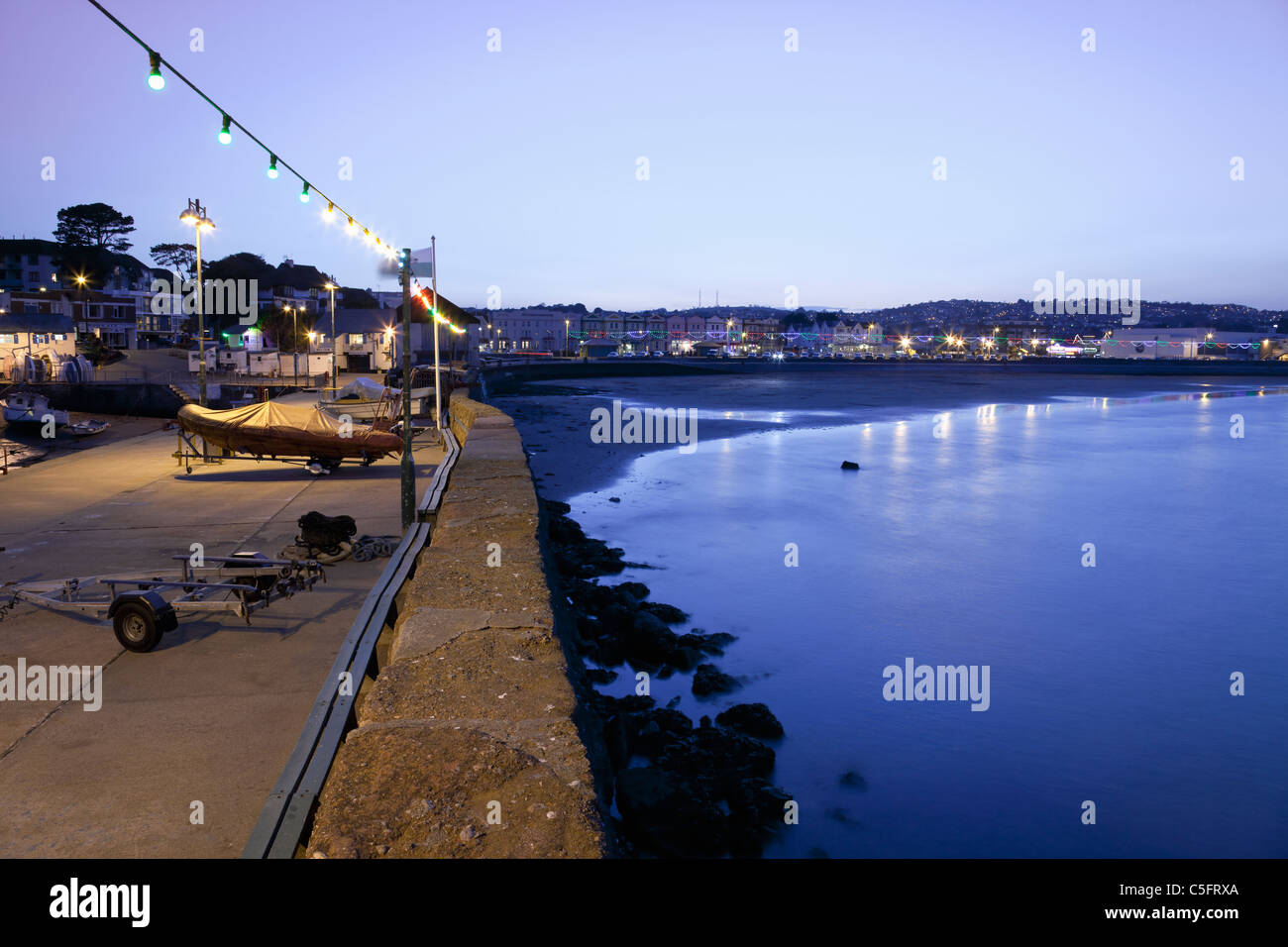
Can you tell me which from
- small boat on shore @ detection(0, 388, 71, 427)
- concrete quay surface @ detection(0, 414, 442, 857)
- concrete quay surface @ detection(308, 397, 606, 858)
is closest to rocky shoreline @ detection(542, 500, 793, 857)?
concrete quay surface @ detection(308, 397, 606, 858)

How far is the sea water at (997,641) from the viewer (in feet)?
30.2

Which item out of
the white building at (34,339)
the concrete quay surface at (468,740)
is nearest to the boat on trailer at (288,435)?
the concrete quay surface at (468,740)

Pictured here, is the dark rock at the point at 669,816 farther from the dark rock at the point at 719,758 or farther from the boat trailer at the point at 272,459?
the boat trailer at the point at 272,459

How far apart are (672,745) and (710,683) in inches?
92.4

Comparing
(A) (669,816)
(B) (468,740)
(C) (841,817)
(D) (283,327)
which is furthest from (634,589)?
(D) (283,327)

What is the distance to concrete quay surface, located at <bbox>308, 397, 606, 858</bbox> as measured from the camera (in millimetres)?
4051

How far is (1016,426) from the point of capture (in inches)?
2191

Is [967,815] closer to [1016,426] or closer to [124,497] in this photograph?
[124,497]

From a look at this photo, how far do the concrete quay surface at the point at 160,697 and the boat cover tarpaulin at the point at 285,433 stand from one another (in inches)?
164

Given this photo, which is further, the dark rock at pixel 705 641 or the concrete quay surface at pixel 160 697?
the dark rock at pixel 705 641

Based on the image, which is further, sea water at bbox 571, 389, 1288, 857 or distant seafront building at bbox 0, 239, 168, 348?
distant seafront building at bbox 0, 239, 168, 348

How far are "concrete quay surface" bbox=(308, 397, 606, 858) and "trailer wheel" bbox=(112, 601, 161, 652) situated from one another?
2294 millimetres

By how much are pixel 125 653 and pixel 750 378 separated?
101 meters

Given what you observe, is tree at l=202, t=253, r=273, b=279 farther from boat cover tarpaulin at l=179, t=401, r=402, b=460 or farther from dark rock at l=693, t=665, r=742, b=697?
dark rock at l=693, t=665, r=742, b=697
